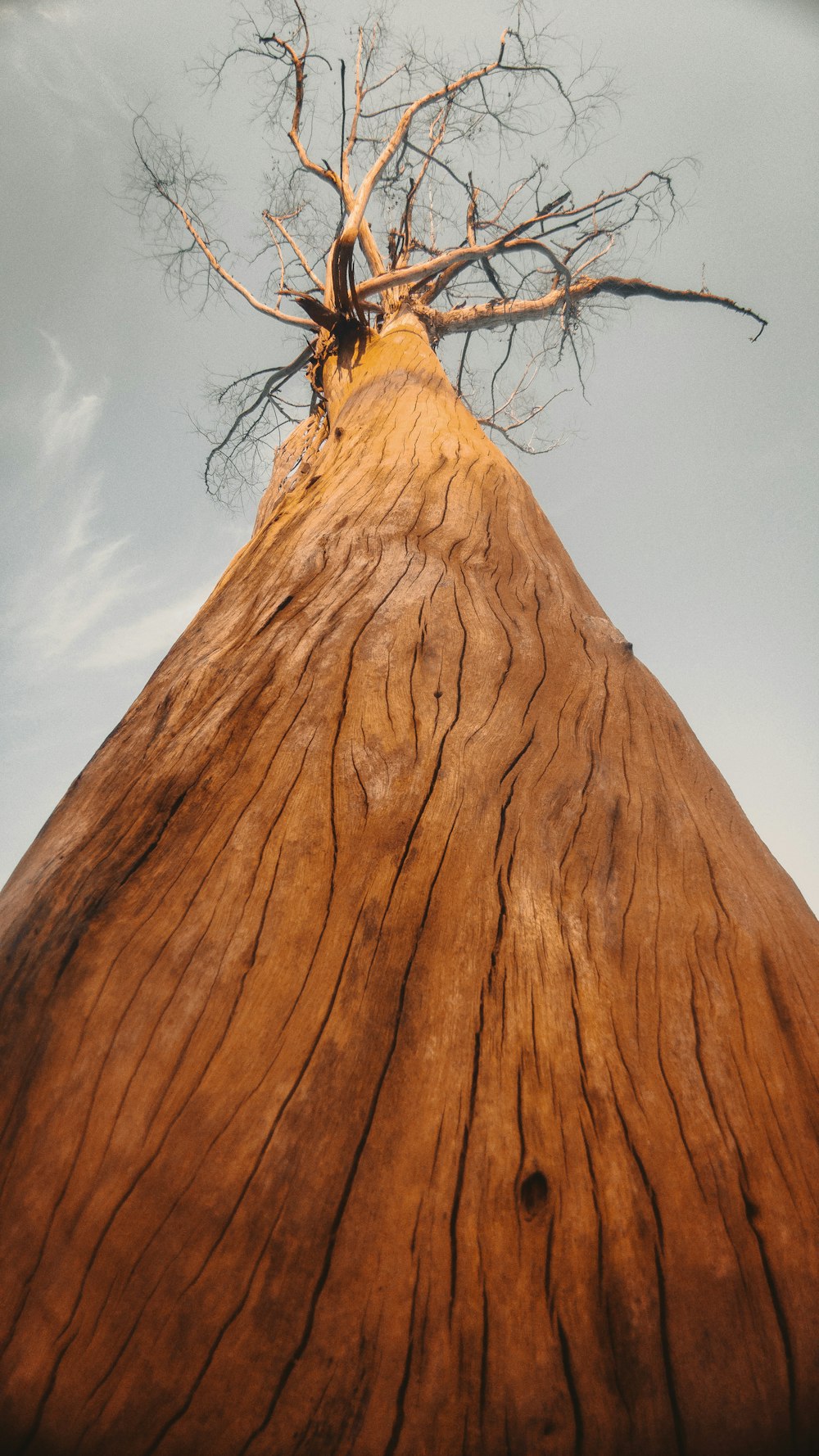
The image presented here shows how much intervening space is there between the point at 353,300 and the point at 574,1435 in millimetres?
4187

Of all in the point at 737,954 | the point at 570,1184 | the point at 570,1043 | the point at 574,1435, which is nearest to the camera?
the point at 574,1435

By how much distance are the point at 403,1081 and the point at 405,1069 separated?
0.02 metres

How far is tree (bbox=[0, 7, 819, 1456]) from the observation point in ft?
2.99

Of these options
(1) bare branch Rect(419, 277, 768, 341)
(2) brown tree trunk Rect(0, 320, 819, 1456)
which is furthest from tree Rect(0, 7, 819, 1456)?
(1) bare branch Rect(419, 277, 768, 341)

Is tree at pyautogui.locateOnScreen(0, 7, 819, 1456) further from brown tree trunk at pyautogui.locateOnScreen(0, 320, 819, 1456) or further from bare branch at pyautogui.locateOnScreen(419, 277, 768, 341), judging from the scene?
bare branch at pyautogui.locateOnScreen(419, 277, 768, 341)

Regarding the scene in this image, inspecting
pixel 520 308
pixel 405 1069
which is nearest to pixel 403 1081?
pixel 405 1069

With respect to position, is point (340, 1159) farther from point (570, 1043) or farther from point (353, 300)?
point (353, 300)

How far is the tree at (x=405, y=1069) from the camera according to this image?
0.91 metres

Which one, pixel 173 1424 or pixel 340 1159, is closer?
pixel 173 1424

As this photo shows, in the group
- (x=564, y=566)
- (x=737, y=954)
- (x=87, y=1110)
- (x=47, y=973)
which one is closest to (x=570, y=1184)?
(x=737, y=954)

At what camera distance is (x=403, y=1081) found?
1.14 meters

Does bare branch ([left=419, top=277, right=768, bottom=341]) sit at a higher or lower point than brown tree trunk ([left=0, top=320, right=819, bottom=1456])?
Result: higher

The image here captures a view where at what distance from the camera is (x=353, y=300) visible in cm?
360

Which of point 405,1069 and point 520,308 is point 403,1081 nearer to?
point 405,1069
